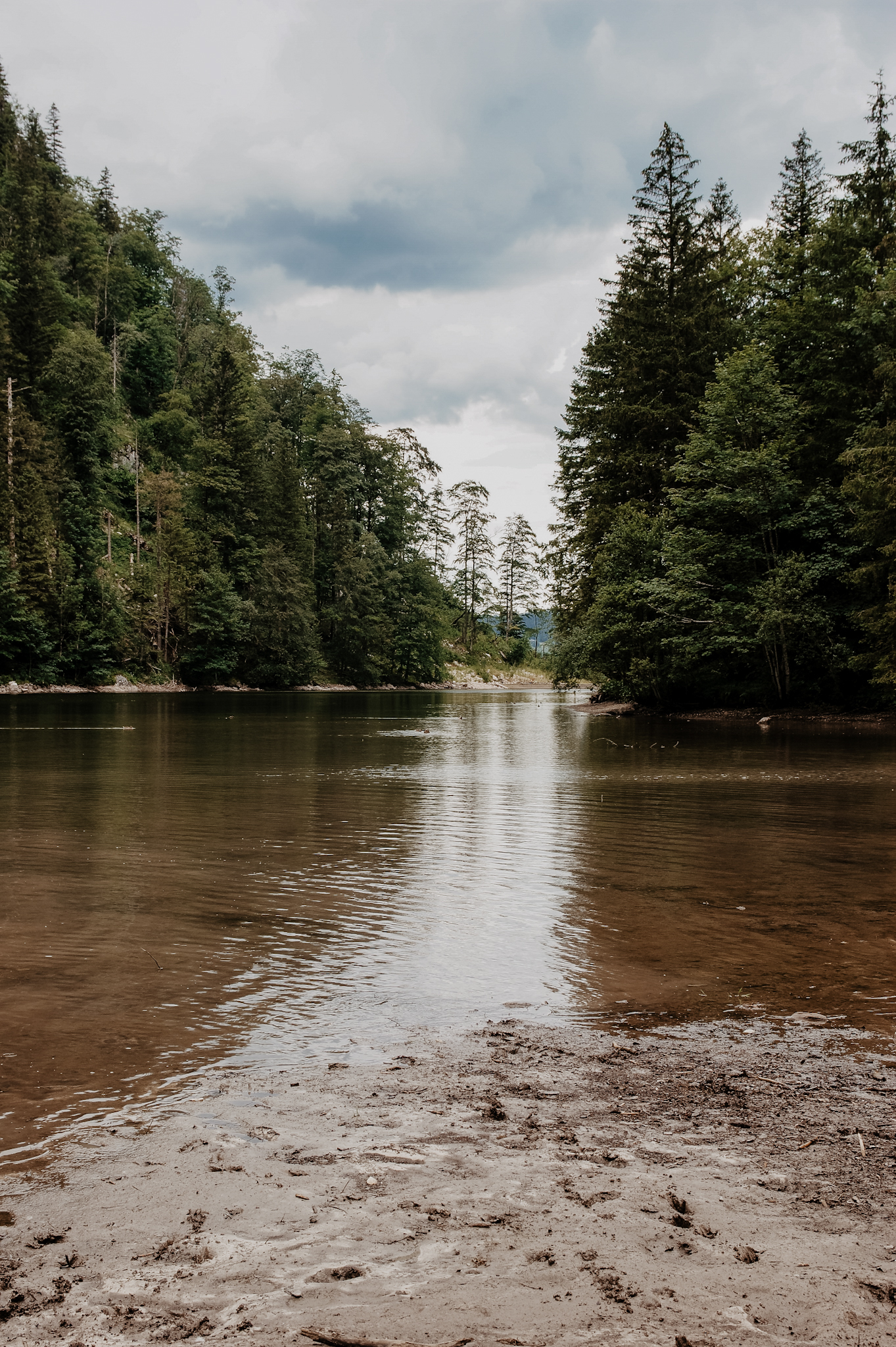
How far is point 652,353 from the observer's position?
121 feet

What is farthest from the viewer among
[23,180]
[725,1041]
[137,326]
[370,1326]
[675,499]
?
[137,326]

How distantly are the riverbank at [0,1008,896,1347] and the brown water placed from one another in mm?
553

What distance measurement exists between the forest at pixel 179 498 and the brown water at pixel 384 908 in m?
32.7

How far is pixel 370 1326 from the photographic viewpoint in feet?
7.66

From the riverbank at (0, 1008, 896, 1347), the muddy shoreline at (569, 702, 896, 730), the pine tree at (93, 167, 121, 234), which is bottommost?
the riverbank at (0, 1008, 896, 1347)

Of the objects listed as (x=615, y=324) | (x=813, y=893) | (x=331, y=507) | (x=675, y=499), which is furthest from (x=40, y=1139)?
(x=331, y=507)

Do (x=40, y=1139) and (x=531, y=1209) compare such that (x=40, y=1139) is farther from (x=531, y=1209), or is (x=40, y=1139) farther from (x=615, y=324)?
(x=615, y=324)

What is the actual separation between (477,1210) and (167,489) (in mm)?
72111

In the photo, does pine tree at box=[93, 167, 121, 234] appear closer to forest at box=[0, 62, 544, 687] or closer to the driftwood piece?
forest at box=[0, 62, 544, 687]

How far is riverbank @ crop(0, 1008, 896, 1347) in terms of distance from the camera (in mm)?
2365

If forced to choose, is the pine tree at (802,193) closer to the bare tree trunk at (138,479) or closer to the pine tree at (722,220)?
the pine tree at (722,220)

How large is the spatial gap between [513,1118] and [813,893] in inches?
209

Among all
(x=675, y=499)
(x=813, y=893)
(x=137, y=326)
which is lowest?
(x=813, y=893)

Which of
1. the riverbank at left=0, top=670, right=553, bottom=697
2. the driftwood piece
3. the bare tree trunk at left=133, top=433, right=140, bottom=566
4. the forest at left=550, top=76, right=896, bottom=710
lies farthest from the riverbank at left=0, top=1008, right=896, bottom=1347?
Result: the bare tree trunk at left=133, top=433, right=140, bottom=566
